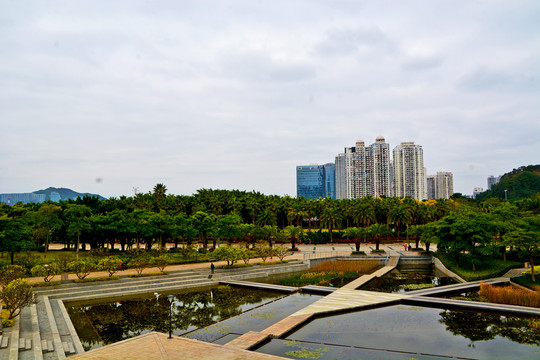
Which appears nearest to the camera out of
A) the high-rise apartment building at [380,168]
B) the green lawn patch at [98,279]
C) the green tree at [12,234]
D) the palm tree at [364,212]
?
the green lawn patch at [98,279]

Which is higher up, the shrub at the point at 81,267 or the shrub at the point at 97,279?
the shrub at the point at 81,267

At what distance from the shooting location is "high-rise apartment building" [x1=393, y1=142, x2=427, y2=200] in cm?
19262

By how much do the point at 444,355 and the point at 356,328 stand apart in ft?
16.3

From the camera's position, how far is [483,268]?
3562 centimetres

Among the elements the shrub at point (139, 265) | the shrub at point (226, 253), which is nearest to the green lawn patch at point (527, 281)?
the shrub at point (226, 253)

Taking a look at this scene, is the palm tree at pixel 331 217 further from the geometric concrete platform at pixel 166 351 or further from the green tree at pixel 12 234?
the geometric concrete platform at pixel 166 351

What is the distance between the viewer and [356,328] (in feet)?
65.7

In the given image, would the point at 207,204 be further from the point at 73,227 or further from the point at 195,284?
the point at 195,284

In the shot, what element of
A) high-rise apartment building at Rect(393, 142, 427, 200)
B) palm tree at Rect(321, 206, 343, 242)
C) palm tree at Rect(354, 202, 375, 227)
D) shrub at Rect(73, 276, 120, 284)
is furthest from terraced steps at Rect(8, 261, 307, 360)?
high-rise apartment building at Rect(393, 142, 427, 200)

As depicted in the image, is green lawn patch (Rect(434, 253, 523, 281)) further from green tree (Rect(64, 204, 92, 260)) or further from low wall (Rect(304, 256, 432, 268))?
green tree (Rect(64, 204, 92, 260))

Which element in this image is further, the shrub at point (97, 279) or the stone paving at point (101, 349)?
the shrub at point (97, 279)

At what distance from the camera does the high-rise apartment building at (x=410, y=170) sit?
193 meters

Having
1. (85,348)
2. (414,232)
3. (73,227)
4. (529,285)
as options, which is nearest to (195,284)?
(85,348)

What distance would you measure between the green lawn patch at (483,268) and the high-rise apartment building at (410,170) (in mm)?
162880
